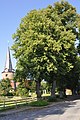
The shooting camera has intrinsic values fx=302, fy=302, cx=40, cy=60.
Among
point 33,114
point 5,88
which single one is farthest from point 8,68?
point 33,114

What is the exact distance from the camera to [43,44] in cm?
4581

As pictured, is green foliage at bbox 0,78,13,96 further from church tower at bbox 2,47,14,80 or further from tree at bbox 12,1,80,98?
tree at bbox 12,1,80,98

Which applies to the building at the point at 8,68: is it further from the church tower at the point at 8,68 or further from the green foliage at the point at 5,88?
the green foliage at the point at 5,88

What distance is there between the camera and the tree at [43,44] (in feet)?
152

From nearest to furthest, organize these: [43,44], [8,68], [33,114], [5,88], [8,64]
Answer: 1. [33,114]
2. [43,44]
3. [5,88]
4. [8,64]
5. [8,68]

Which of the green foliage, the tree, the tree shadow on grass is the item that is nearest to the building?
the green foliage

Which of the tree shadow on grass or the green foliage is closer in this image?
the tree shadow on grass

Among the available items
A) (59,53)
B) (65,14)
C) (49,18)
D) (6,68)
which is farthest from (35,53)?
(6,68)

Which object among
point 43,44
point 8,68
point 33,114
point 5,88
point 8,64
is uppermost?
point 8,64

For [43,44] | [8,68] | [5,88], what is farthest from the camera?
[8,68]

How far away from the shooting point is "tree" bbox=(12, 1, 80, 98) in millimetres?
46344

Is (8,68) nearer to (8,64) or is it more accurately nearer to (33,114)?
(8,64)

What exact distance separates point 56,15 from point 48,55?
9233mm

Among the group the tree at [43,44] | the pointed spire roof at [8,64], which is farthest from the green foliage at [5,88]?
the tree at [43,44]
